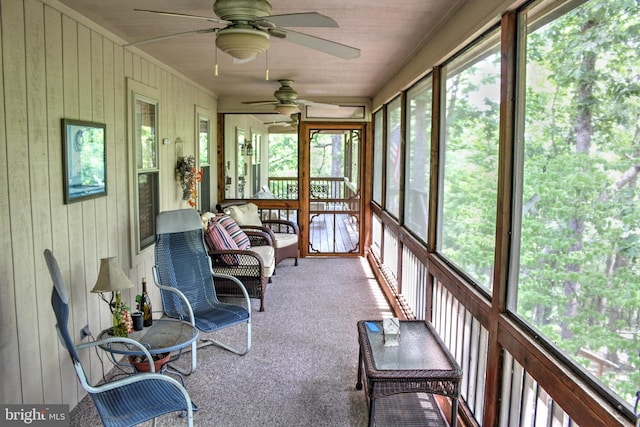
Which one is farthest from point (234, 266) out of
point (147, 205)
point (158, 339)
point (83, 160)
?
point (83, 160)

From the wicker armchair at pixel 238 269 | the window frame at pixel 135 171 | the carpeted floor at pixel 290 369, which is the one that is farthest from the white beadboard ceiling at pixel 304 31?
the carpeted floor at pixel 290 369

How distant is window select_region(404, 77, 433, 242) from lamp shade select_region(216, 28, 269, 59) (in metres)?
1.83

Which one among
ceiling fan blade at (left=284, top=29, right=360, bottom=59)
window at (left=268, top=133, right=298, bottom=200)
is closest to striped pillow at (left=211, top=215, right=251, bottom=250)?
window at (left=268, top=133, right=298, bottom=200)

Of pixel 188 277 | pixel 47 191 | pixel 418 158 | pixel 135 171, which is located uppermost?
pixel 418 158

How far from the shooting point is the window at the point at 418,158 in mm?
3908

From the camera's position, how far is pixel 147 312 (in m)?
3.23

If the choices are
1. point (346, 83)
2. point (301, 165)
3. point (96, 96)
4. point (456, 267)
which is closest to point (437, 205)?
point (456, 267)

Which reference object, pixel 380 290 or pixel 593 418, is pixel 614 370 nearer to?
pixel 593 418

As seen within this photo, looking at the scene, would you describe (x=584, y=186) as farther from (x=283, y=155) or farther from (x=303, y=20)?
(x=283, y=155)

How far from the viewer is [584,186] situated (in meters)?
1.56

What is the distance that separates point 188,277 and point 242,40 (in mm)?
2296

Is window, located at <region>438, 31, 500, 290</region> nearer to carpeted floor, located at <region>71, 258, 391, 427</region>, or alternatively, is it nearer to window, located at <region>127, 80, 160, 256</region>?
carpeted floor, located at <region>71, 258, 391, 427</region>

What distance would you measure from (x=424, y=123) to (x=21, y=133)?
2.83 m

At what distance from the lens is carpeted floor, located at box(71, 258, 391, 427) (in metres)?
2.94
